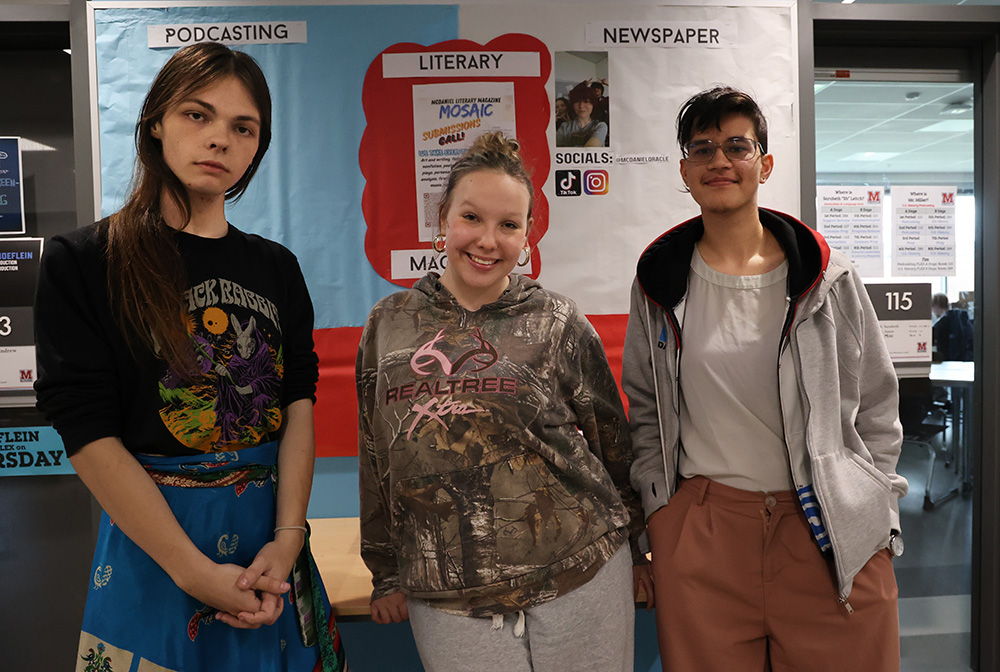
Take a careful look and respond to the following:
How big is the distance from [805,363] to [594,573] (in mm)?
587

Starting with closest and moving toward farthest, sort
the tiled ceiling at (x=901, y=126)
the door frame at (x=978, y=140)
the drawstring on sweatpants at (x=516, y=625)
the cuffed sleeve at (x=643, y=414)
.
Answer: the drawstring on sweatpants at (x=516, y=625), the cuffed sleeve at (x=643, y=414), the door frame at (x=978, y=140), the tiled ceiling at (x=901, y=126)

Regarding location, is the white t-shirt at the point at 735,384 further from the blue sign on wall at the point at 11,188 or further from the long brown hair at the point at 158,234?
the blue sign on wall at the point at 11,188

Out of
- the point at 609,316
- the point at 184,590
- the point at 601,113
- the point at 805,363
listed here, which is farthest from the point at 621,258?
the point at 184,590

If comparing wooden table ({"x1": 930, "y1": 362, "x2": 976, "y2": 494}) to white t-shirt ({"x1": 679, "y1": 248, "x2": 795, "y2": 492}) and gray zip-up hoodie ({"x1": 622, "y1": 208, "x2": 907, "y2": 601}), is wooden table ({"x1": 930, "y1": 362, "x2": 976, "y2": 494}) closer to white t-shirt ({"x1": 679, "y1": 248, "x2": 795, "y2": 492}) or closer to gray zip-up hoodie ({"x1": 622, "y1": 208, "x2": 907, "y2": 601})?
gray zip-up hoodie ({"x1": 622, "y1": 208, "x2": 907, "y2": 601})

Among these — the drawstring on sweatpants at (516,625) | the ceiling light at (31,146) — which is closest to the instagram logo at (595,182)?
the drawstring on sweatpants at (516,625)

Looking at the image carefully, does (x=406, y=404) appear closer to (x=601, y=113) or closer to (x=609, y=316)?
(x=609, y=316)

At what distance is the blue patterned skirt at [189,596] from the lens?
1059mm

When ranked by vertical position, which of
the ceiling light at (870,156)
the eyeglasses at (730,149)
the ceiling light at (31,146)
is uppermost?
the ceiling light at (31,146)

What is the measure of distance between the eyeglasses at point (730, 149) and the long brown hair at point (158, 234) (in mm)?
888

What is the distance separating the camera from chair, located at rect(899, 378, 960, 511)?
2.35m

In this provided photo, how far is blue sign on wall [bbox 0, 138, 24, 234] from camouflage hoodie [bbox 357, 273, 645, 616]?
65.3 inches

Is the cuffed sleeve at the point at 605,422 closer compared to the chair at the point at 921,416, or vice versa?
the cuffed sleeve at the point at 605,422

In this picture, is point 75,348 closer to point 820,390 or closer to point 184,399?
point 184,399

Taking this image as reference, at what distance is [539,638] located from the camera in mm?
1146
